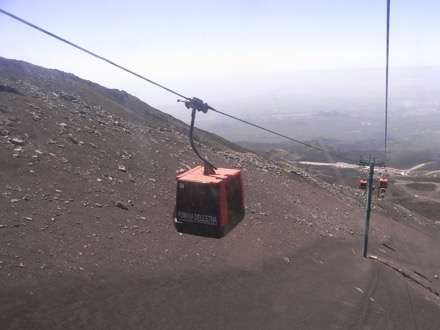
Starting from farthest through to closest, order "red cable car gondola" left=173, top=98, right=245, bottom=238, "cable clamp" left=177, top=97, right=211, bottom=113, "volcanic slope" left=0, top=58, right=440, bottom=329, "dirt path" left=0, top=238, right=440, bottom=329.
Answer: "volcanic slope" left=0, top=58, right=440, bottom=329
"dirt path" left=0, top=238, right=440, bottom=329
"red cable car gondola" left=173, top=98, right=245, bottom=238
"cable clamp" left=177, top=97, right=211, bottom=113

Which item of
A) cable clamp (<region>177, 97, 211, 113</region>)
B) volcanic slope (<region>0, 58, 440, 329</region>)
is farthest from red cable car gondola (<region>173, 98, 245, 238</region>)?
volcanic slope (<region>0, 58, 440, 329</region>)

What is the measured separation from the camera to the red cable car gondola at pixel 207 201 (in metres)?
7.50

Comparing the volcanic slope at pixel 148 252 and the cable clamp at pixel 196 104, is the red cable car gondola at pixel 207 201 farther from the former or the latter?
the volcanic slope at pixel 148 252

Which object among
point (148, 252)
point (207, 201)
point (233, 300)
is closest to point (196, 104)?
point (207, 201)

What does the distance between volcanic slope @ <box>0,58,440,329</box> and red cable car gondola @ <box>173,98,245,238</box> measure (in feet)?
17.4

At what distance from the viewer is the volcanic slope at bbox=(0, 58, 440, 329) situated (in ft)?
39.9

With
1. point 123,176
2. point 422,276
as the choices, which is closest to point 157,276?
point 123,176

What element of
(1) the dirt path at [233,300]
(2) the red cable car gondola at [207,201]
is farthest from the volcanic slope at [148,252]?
(2) the red cable car gondola at [207,201]

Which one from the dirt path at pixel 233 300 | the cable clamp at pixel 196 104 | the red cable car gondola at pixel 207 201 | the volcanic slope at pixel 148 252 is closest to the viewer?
the cable clamp at pixel 196 104

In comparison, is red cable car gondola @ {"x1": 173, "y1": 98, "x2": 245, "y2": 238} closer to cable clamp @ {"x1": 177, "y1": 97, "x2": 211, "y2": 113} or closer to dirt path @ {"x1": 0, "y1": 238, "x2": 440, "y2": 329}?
cable clamp @ {"x1": 177, "y1": 97, "x2": 211, "y2": 113}

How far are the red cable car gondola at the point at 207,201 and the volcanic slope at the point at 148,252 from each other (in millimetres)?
5308

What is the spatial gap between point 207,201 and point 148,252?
814cm

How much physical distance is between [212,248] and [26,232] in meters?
6.93

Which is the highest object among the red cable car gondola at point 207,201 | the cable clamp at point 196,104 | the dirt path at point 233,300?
the cable clamp at point 196,104
